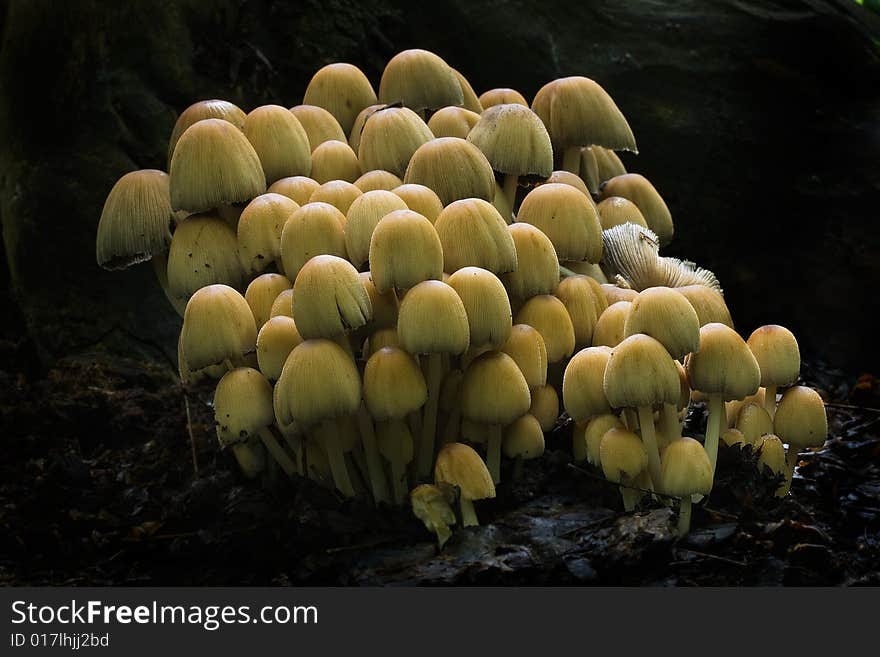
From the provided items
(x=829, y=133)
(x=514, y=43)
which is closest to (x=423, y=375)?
(x=514, y=43)

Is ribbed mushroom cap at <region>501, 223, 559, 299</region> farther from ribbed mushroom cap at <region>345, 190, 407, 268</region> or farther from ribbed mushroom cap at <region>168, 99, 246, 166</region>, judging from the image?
ribbed mushroom cap at <region>168, 99, 246, 166</region>

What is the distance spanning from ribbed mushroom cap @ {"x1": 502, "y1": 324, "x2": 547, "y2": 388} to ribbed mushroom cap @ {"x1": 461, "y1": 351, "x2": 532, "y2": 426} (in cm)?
5

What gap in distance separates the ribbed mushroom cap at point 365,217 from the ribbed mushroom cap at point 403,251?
3.6 inches

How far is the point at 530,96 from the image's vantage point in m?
3.43

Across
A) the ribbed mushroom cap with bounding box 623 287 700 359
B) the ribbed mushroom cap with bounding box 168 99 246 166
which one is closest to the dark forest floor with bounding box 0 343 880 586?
the ribbed mushroom cap with bounding box 623 287 700 359

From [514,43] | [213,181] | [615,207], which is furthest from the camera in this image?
[514,43]

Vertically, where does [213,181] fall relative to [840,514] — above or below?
above

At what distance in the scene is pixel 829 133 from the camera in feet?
10.7

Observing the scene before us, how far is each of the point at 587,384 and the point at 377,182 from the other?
680mm

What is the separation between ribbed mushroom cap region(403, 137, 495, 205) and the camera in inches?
82.0

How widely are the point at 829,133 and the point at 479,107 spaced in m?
1.42

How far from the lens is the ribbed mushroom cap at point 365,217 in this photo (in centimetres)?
192

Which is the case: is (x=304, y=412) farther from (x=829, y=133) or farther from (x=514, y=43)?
(x=829, y=133)

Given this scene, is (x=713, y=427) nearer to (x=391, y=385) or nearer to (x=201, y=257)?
(x=391, y=385)
